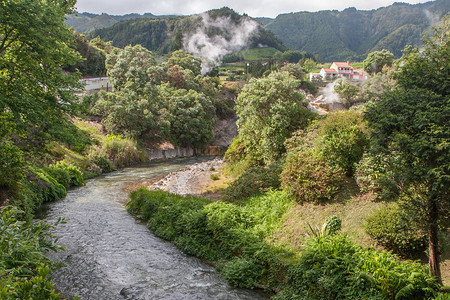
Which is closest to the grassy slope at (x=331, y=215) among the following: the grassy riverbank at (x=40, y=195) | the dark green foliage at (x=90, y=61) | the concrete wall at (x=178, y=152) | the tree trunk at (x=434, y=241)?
the tree trunk at (x=434, y=241)

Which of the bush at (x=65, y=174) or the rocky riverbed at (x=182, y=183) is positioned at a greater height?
the bush at (x=65, y=174)

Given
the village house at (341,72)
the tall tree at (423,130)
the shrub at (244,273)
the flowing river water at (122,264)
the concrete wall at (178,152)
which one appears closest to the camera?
the tall tree at (423,130)

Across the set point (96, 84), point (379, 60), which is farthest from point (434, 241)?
point (379, 60)

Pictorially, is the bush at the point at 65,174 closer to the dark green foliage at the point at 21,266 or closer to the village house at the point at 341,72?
the dark green foliage at the point at 21,266

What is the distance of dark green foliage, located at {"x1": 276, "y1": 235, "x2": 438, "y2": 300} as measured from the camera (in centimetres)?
752

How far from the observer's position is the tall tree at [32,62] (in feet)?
48.3

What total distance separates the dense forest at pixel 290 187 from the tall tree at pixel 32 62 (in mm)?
71

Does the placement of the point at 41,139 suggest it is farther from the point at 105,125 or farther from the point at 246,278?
the point at 105,125

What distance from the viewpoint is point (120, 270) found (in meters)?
11.3

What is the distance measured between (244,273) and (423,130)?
6.48 meters

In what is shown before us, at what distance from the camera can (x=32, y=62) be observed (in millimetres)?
16625

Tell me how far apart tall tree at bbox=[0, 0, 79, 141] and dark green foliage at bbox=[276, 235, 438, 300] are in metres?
12.9

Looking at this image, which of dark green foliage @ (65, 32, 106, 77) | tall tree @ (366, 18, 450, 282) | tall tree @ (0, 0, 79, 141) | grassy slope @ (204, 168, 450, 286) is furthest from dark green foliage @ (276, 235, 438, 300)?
dark green foliage @ (65, 32, 106, 77)

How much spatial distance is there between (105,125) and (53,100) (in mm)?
28978
